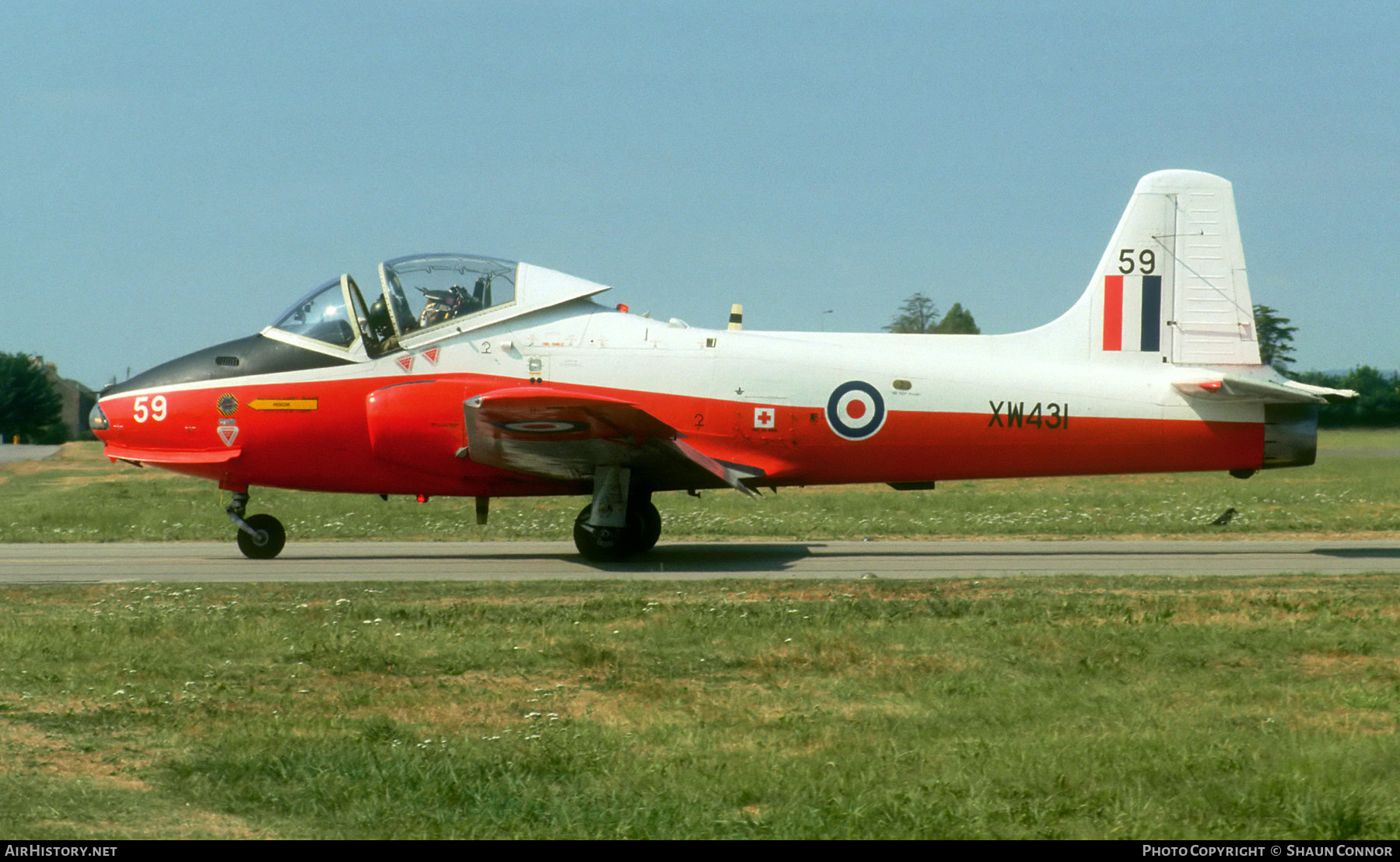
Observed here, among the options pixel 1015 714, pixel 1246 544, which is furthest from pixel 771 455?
pixel 1015 714

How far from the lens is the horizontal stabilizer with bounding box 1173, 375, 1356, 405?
14461 millimetres

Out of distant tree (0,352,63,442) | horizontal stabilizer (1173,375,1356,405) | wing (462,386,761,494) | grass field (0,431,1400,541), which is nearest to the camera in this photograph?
wing (462,386,761,494)

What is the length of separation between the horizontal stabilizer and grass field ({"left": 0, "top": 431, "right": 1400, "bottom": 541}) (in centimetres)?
364

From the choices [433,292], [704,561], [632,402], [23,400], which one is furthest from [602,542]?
[23,400]

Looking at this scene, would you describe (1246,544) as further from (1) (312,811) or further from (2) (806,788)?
(1) (312,811)

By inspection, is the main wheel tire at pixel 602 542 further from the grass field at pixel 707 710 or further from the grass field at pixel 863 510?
the grass field at pixel 863 510

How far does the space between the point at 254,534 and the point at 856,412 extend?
7.68 meters

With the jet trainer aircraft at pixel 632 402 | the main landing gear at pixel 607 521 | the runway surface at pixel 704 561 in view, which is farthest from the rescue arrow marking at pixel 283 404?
the main landing gear at pixel 607 521

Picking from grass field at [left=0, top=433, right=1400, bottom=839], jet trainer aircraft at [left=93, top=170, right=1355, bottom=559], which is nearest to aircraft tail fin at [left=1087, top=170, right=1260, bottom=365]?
jet trainer aircraft at [left=93, top=170, right=1355, bottom=559]

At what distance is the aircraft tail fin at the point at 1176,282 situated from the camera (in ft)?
49.7

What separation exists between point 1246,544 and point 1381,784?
39.8 feet

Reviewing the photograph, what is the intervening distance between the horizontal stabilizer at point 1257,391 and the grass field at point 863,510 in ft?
11.9

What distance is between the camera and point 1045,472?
14.9 m

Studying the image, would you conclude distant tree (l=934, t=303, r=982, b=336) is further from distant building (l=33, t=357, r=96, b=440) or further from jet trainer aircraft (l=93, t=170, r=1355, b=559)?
distant building (l=33, t=357, r=96, b=440)
